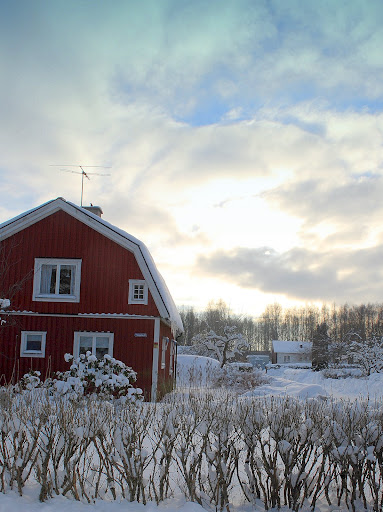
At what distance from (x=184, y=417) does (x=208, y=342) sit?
98.6 ft

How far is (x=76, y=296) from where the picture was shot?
48.7ft

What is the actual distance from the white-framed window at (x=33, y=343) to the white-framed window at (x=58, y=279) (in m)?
1.18

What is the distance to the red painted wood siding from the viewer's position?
14.8 meters

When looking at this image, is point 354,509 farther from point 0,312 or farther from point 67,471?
point 0,312

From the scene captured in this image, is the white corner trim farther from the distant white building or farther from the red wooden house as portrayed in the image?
the distant white building

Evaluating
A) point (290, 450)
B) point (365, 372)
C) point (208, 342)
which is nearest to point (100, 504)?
point (290, 450)

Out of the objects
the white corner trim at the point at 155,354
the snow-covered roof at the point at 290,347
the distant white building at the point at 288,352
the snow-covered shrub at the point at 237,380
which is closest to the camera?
the white corner trim at the point at 155,354

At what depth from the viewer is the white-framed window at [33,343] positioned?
14594 millimetres

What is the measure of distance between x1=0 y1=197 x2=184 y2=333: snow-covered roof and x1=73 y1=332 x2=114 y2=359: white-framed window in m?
1.98

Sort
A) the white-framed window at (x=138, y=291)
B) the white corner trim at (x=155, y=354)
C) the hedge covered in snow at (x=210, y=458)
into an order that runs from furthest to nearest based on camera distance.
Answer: the white-framed window at (x=138, y=291) < the white corner trim at (x=155, y=354) < the hedge covered in snow at (x=210, y=458)

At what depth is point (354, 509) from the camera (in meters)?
4.89

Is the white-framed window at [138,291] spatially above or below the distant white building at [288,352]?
above

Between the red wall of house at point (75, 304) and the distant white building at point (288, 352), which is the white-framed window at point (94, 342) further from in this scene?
the distant white building at point (288, 352)

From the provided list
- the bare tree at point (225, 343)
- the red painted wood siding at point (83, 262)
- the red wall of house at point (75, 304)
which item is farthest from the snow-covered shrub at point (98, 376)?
the bare tree at point (225, 343)
